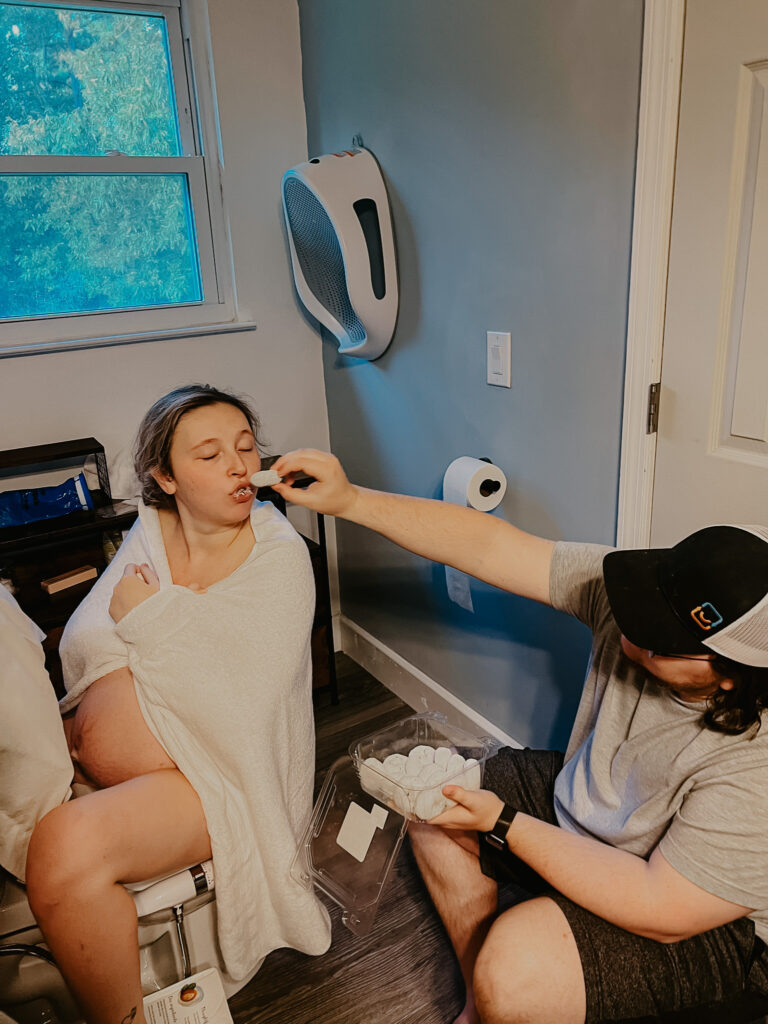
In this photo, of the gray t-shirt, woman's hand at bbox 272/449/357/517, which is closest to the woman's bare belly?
woman's hand at bbox 272/449/357/517

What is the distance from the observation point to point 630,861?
113cm

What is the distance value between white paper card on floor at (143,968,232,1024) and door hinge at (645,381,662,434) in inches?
49.6

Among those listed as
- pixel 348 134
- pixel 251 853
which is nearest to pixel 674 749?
pixel 251 853

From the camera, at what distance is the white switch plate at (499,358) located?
179cm

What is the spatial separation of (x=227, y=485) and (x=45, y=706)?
1.65 ft

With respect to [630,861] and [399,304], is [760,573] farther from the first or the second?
[399,304]

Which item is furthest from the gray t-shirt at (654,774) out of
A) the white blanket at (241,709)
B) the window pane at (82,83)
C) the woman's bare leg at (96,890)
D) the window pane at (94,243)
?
the window pane at (82,83)

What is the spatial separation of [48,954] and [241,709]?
0.48m

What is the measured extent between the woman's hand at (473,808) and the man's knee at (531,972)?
0.48 ft

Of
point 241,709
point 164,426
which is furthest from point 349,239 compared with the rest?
point 241,709

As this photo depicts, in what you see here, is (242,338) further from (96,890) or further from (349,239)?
(96,890)

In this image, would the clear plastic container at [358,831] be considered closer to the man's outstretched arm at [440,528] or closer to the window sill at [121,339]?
the man's outstretched arm at [440,528]

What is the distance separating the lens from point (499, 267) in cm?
176

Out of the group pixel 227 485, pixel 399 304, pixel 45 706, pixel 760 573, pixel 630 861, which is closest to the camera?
pixel 760 573
